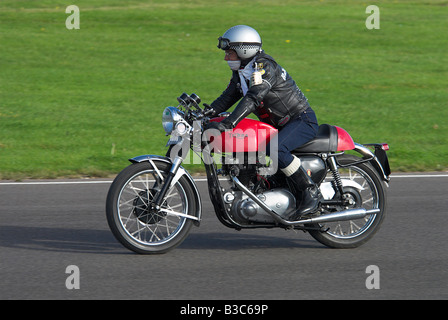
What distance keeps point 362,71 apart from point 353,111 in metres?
4.00

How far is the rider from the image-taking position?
592cm

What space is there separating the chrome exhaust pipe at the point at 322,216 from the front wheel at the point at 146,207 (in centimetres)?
45

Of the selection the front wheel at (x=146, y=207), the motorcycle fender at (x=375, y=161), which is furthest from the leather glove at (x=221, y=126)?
the motorcycle fender at (x=375, y=161)

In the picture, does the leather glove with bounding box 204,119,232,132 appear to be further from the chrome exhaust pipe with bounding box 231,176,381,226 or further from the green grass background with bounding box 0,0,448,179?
the green grass background with bounding box 0,0,448,179

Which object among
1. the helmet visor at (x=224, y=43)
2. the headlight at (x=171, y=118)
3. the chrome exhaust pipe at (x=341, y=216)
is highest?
the helmet visor at (x=224, y=43)

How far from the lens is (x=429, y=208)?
785 cm

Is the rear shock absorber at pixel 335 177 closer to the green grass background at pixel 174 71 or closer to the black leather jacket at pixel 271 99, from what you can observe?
the black leather jacket at pixel 271 99

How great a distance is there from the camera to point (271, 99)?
6.14m

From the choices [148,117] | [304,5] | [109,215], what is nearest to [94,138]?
[148,117]

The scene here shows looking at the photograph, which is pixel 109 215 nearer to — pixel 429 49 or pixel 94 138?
pixel 94 138

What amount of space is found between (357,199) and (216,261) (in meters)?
1.41

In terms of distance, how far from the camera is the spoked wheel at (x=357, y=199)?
6504mm

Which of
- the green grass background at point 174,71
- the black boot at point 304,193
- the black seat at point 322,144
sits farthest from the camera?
the green grass background at point 174,71

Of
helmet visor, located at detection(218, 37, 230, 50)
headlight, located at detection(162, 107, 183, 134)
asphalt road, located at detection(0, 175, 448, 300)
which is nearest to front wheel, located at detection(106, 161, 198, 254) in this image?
asphalt road, located at detection(0, 175, 448, 300)
